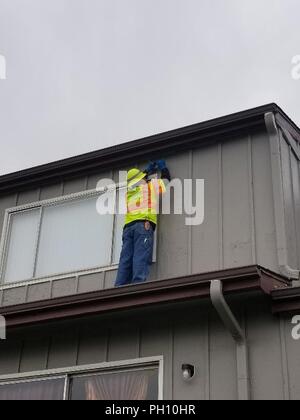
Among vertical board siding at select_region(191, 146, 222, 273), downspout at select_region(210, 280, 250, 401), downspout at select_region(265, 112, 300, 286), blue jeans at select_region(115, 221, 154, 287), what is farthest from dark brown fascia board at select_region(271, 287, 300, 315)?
blue jeans at select_region(115, 221, 154, 287)

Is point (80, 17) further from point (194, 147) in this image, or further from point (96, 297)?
point (96, 297)

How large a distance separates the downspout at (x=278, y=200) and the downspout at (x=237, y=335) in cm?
92

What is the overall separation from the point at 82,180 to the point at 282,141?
9.52 feet

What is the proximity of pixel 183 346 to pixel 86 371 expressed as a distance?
1153 mm

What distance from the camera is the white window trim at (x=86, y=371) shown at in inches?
270

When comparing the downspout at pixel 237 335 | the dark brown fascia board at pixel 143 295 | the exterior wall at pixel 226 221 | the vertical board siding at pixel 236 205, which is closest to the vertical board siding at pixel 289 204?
the exterior wall at pixel 226 221

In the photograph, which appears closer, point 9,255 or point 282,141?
point 282,141

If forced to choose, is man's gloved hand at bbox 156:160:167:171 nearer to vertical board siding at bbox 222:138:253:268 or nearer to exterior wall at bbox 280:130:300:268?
vertical board siding at bbox 222:138:253:268

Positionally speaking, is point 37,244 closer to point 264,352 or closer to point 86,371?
point 86,371

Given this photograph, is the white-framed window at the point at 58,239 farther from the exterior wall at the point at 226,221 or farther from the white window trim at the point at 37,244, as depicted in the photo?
the exterior wall at the point at 226,221

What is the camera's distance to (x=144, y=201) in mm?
Answer: 8391

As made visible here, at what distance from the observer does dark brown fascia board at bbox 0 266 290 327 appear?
6305mm

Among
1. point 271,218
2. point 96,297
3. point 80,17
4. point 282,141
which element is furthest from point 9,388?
point 80,17
